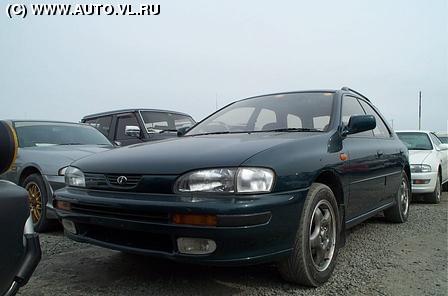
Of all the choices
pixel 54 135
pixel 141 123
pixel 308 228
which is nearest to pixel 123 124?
pixel 141 123

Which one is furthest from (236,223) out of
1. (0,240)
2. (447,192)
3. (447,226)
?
(447,192)

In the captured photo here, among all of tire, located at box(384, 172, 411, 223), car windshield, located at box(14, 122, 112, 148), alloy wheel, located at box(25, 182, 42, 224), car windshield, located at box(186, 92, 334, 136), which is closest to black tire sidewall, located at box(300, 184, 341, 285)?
Result: car windshield, located at box(186, 92, 334, 136)

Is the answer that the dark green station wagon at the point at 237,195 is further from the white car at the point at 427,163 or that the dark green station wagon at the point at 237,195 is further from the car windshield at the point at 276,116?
the white car at the point at 427,163

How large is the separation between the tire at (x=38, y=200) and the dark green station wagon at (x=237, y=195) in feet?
5.21

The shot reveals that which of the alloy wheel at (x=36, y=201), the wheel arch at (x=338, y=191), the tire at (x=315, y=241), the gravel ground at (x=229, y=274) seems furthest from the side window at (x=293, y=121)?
the alloy wheel at (x=36, y=201)

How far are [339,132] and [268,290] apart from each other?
56.6 inches

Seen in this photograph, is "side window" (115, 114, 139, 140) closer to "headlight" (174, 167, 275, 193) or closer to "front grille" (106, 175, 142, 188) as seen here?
"front grille" (106, 175, 142, 188)

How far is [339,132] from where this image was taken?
135 inches

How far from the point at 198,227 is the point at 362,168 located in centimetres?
190

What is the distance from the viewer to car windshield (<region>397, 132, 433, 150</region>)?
25.8ft

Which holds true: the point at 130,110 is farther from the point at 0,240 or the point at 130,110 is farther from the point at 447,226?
the point at 0,240

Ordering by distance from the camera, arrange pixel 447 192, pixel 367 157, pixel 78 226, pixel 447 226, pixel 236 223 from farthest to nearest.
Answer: pixel 447 192 < pixel 447 226 < pixel 367 157 < pixel 78 226 < pixel 236 223

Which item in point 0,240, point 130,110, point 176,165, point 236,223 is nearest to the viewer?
point 0,240

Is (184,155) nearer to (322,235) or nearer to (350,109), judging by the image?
(322,235)
